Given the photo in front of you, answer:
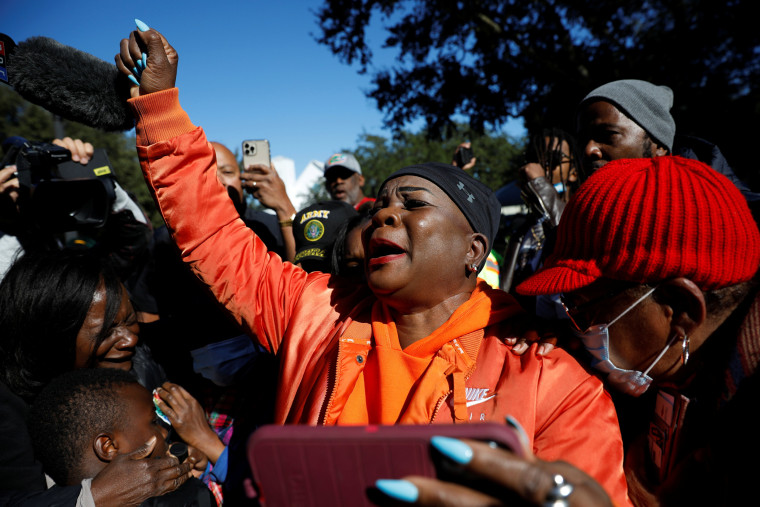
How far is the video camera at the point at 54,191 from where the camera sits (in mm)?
2881

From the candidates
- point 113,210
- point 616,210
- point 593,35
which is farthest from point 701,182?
point 593,35

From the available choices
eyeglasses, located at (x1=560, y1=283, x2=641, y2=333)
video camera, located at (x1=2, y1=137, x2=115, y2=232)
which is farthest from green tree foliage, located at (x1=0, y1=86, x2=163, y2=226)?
eyeglasses, located at (x1=560, y1=283, x2=641, y2=333)

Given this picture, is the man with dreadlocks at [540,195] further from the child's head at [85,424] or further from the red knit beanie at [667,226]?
the child's head at [85,424]

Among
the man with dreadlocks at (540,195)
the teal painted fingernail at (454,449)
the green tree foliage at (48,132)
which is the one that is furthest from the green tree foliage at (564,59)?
the green tree foliage at (48,132)

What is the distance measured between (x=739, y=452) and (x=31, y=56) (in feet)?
8.71

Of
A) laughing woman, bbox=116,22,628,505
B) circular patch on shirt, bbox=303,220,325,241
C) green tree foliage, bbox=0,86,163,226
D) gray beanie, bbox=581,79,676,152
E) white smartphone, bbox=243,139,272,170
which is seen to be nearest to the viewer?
laughing woman, bbox=116,22,628,505

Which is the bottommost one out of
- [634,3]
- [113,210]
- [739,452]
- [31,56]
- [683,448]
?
[683,448]

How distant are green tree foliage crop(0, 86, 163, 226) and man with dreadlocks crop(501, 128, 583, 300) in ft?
69.1

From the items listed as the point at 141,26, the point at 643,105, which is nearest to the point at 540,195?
the point at 643,105

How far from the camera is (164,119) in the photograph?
1735mm

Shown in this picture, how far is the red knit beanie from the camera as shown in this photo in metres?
1.31

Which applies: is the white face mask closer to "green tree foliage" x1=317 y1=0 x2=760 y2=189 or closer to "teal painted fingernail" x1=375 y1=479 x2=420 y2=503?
"teal painted fingernail" x1=375 y1=479 x2=420 y2=503

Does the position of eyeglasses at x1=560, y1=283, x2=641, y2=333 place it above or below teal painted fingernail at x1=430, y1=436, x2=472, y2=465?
below

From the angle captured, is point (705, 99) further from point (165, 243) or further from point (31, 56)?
point (31, 56)
